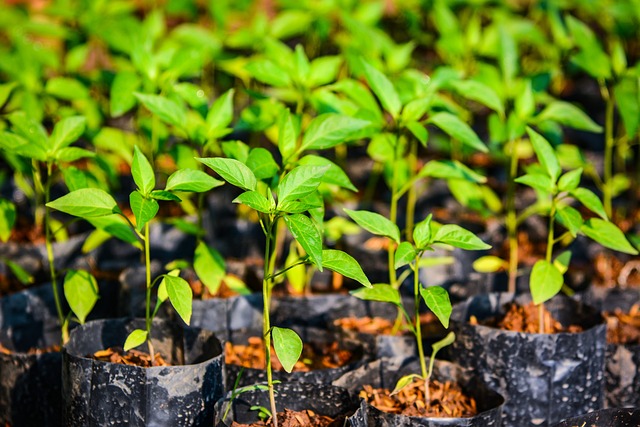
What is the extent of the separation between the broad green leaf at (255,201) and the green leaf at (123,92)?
0.81m

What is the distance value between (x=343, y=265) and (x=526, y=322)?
2.24 ft

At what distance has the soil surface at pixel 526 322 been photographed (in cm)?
218

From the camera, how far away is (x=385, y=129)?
2451 mm

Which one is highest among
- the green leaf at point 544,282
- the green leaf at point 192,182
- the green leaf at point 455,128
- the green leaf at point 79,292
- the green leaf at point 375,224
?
the green leaf at point 455,128

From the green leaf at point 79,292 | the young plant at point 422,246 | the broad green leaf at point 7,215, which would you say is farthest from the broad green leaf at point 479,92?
the broad green leaf at point 7,215

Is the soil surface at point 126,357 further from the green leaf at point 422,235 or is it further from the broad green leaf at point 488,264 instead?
the broad green leaf at point 488,264

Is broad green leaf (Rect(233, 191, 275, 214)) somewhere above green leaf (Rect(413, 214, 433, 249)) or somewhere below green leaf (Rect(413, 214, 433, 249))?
above

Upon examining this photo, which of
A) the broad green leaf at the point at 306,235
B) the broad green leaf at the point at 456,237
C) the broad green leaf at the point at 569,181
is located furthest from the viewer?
the broad green leaf at the point at 569,181

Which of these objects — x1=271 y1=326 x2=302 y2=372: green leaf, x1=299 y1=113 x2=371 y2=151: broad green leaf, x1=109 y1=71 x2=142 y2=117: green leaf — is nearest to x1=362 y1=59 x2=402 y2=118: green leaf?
x1=299 y1=113 x2=371 y2=151: broad green leaf

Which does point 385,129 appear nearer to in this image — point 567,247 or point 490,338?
point 490,338

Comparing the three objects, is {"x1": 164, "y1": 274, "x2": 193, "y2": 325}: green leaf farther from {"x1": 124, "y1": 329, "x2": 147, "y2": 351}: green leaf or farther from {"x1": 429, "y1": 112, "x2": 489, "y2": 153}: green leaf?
{"x1": 429, "y1": 112, "x2": 489, "y2": 153}: green leaf

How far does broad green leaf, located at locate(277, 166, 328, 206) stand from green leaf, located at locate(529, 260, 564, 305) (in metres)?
0.62

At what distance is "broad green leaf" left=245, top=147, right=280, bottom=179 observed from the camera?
6.57ft

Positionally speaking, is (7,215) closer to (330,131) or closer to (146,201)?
(146,201)
